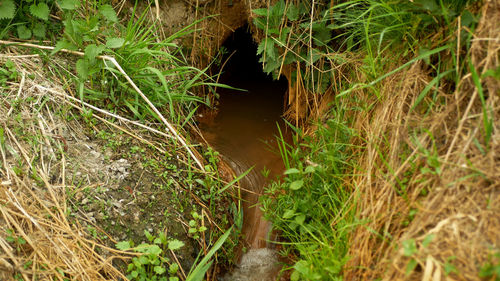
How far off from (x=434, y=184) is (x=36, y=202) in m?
1.77

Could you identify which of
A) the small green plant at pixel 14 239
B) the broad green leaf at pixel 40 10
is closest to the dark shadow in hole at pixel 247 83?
the broad green leaf at pixel 40 10

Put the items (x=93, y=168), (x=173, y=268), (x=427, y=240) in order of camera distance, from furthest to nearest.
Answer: (x=93, y=168), (x=173, y=268), (x=427, y=240)

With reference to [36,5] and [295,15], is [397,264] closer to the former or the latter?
[295,15]

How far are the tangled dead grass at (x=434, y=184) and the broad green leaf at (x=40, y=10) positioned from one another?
192 cm

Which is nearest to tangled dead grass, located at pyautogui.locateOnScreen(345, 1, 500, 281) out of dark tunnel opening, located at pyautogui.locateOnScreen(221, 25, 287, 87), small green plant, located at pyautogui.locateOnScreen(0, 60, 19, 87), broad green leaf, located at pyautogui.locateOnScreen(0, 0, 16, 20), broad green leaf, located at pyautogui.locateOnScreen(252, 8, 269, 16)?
broad green leaf, located at pyautogui.locateOnScreen(252, 8, 269, 16)

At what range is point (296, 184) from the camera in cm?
224

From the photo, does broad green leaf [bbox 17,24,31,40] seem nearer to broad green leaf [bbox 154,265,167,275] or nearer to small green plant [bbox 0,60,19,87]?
small green plant [bbox 0,60,19,87]

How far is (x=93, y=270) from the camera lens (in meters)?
1.83

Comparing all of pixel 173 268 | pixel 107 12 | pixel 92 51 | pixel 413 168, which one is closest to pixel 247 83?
pixel 107 12

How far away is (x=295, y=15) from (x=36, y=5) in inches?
62.3

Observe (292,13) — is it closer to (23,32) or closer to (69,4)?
(69,4)

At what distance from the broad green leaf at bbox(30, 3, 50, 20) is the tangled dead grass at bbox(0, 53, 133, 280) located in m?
0.29

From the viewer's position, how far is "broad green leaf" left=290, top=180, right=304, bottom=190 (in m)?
2.23

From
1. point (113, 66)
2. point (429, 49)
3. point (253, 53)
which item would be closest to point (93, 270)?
point (113, 66)
